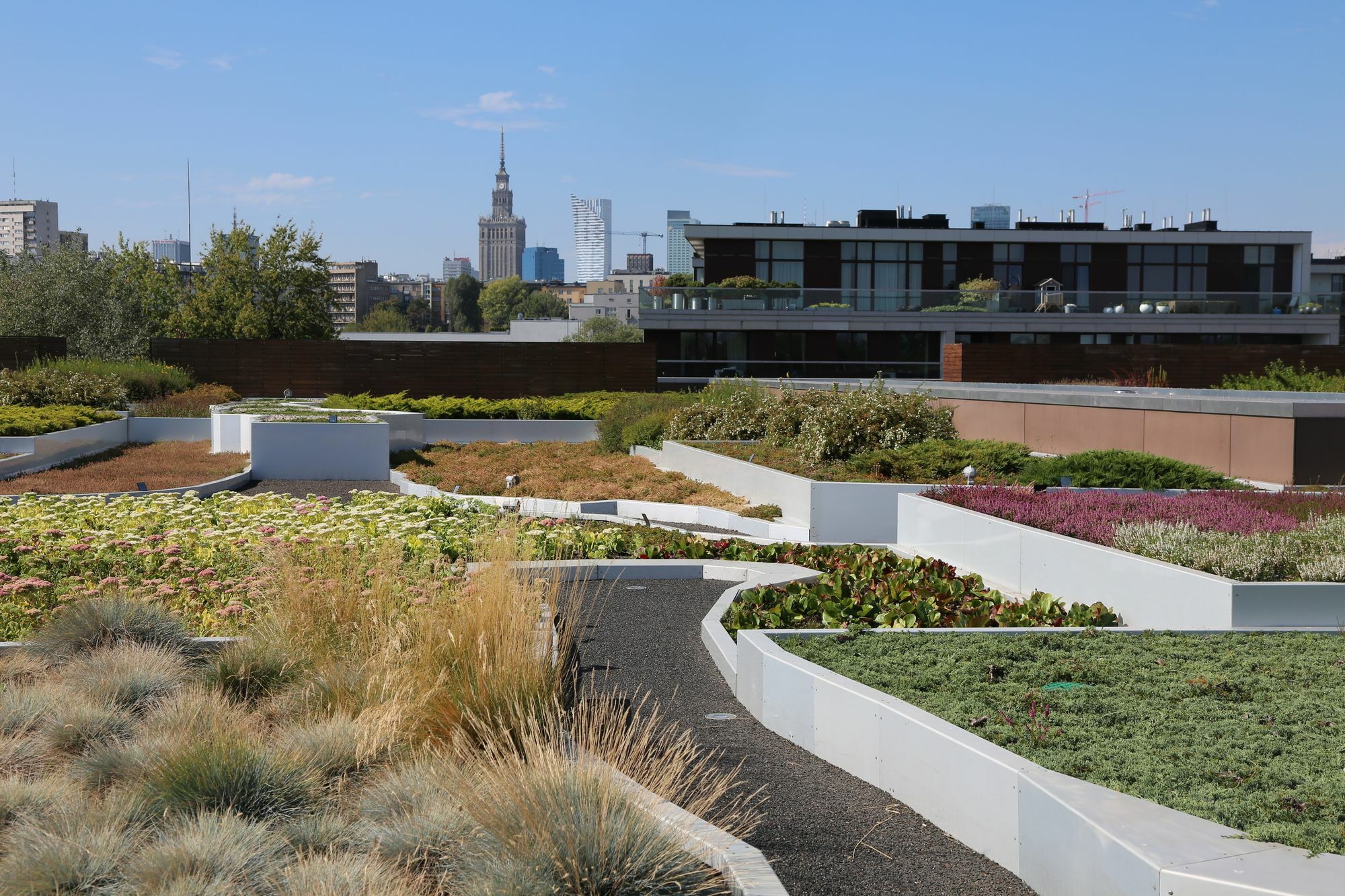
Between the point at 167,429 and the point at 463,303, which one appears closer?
the point at 167,429

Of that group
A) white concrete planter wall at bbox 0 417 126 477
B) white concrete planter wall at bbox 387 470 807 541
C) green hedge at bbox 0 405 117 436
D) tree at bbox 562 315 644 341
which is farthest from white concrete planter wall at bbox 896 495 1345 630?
tree at bbox 562 315 644 341

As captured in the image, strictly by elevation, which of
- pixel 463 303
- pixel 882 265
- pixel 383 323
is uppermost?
pixel 463 303

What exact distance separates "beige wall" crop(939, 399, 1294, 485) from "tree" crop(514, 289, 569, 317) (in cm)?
15272

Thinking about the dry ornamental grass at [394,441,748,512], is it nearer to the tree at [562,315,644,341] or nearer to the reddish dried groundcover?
the reddish dried groundcover

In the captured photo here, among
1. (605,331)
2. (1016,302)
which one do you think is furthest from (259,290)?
(605,331)

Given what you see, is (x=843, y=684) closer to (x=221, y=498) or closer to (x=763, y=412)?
(x=221, y=498)

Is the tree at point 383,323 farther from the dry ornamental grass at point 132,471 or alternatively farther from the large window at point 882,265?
the dry ornamental grass at point 132,471

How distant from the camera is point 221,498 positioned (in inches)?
528

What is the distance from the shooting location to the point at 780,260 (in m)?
44.5

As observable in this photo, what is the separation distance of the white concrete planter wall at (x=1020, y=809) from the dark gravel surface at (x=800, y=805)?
78 millimetres

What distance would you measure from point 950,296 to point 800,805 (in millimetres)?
37482

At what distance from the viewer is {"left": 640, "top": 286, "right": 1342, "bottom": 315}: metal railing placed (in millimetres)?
39781

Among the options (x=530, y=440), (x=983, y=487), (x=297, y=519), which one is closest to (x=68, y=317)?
(x=530, y=440)

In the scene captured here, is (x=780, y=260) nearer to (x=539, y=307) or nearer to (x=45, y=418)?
(x=45, y=418)
